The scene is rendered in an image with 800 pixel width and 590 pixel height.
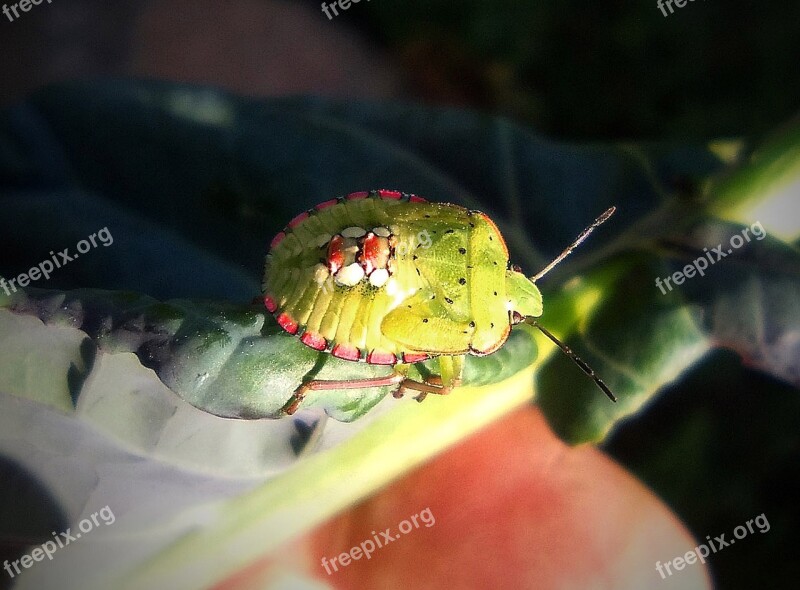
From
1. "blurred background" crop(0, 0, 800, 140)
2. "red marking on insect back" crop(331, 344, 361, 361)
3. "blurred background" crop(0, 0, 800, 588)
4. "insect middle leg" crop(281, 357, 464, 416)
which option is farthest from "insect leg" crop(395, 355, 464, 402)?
"blurred background" crop(0, 0, 800, 140)

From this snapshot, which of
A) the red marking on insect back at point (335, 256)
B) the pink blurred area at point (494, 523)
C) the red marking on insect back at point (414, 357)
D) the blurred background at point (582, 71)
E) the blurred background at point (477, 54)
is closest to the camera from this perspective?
the red marking on insect back at point (335, 256)

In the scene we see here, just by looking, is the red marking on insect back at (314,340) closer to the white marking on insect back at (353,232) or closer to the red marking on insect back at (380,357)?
the red marking on insect back at (380,357)

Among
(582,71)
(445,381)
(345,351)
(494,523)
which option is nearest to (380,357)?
(345,351)

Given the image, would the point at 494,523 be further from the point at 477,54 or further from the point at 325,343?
the point at 477,54

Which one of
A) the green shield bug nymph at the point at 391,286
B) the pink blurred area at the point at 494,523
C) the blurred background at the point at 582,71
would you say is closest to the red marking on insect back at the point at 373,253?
the green shield bug nymph at the point at 391,286

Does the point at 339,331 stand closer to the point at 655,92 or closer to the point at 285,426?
the point at 285,426

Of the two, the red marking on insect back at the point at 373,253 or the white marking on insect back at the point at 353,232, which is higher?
the white marking on insect back at the point at 353,232
